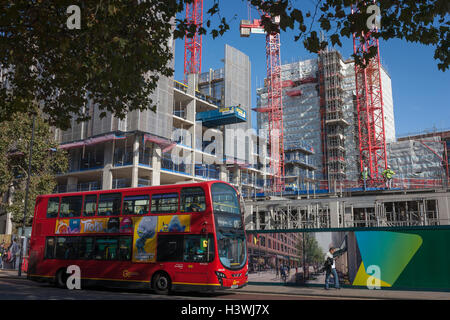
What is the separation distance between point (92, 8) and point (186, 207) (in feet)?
23.9

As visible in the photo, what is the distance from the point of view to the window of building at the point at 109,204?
15180 millimetres

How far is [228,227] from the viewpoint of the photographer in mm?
13758

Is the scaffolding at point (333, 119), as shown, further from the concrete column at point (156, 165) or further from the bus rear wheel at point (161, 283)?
the bus rear wheel at point (161, 283)

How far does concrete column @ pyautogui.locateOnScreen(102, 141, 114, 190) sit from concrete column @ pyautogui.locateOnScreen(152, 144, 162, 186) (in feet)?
13.7

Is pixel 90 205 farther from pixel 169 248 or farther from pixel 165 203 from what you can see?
pixel 169 248

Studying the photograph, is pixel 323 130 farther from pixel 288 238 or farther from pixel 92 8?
pixel 92 8

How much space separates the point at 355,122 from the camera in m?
72.4

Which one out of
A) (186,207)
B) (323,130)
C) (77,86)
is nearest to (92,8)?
(77,86)

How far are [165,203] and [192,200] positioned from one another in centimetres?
117

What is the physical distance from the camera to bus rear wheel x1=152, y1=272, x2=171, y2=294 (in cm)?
1377

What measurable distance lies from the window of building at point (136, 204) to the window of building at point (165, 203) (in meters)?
0.33

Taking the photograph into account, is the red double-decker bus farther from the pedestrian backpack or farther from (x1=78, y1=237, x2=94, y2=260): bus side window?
the pedestrian backpack

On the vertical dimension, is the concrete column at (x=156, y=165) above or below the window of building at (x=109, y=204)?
above

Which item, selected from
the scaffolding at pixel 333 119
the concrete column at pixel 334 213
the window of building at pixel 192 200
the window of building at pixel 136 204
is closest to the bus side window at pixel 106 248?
the window of building at pixel 136 204
